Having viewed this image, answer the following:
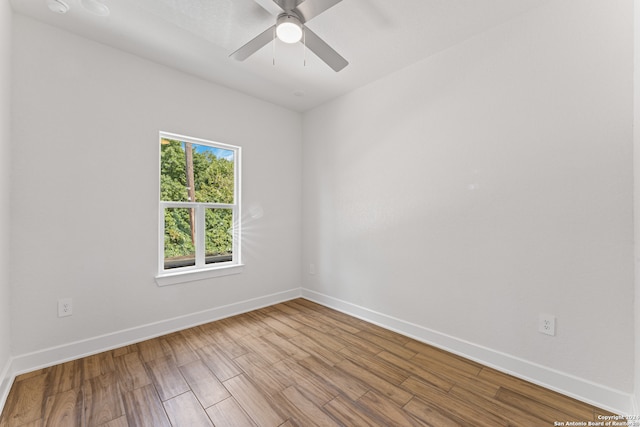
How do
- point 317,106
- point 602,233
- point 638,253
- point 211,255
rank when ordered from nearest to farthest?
point 638,253
point 602,233
point 211,255
point 317,106

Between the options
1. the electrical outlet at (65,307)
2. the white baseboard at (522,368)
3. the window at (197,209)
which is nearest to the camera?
the white baseboard at (522,368)

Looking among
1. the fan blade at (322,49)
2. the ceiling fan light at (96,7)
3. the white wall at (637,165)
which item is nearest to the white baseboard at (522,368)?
the white wall at (637,165)

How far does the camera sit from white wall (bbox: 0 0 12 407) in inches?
A: 67.8

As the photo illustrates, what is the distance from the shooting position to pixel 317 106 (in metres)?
3.62

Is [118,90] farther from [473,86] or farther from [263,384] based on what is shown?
[473,86]

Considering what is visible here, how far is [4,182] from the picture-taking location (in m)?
1.81

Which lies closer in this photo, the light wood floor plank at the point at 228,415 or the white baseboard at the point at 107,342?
the light wood floor plank at the point at 228,415

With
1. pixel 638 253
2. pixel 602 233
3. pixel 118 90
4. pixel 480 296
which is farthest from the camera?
pixel 118 90

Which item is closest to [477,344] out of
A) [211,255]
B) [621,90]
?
[621,90]

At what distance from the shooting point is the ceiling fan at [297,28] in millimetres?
1600

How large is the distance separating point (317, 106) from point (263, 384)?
10.5ft

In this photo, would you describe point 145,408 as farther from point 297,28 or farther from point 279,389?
point 297,28

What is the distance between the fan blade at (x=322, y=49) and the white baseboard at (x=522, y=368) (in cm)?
239

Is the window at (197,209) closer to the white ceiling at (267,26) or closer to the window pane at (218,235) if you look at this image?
the window pane at (218,235)
